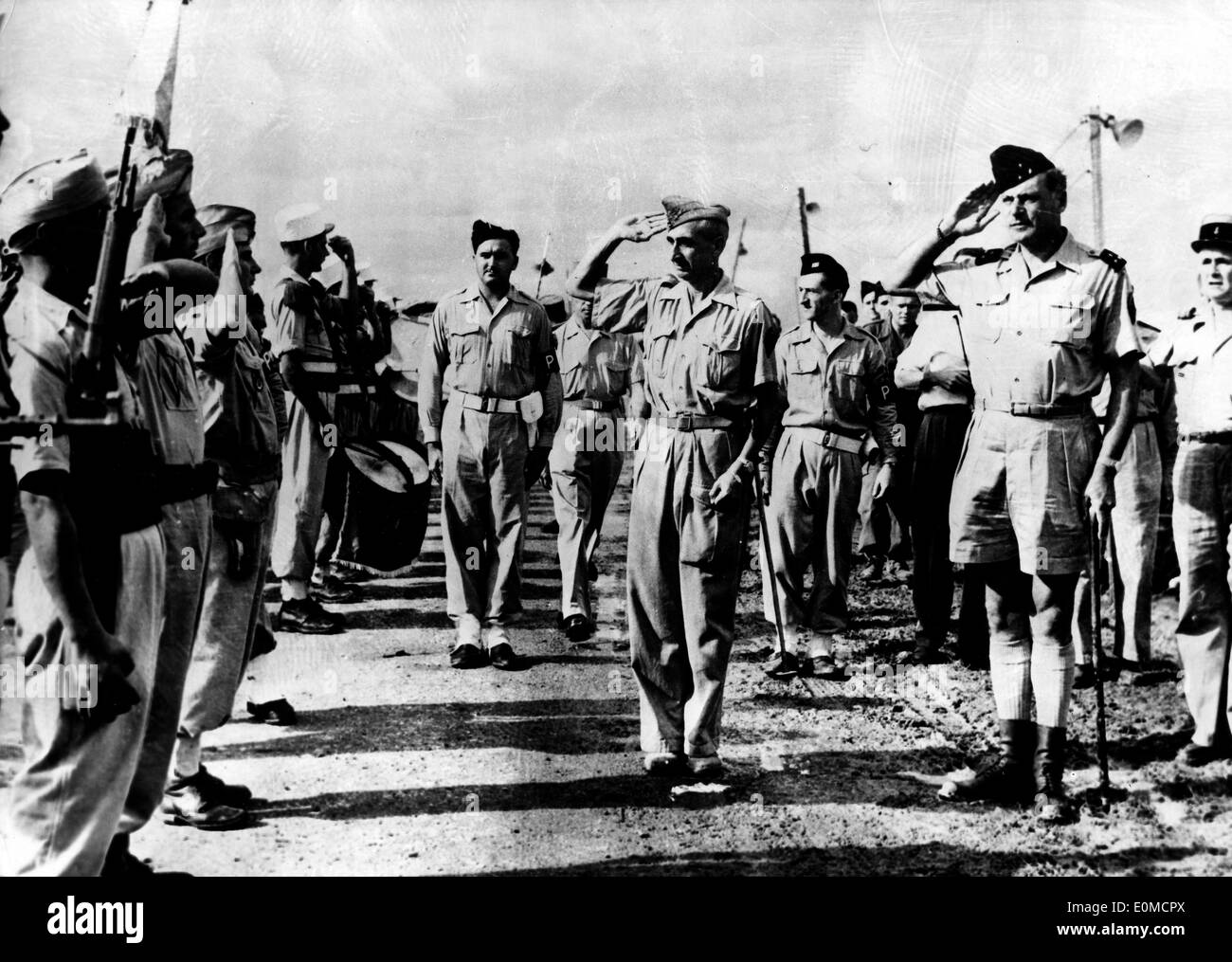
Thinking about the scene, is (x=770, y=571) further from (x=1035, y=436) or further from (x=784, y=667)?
(x=1035, y=436)

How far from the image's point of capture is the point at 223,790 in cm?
475

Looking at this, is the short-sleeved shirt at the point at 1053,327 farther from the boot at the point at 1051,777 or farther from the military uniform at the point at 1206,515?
the boot at the point at 1051,777

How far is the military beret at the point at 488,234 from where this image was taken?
18.0ft

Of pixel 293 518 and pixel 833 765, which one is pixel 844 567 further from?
pixel 293 518

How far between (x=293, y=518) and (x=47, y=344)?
189 cm

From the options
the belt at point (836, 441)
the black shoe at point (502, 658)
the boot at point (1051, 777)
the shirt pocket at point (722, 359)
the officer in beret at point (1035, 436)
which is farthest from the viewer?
the belt at point (836, 441)

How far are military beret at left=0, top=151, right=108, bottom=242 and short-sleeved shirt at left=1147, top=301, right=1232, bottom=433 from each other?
3996mm

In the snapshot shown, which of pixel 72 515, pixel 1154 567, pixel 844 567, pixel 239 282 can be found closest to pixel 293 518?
pixel 239 282

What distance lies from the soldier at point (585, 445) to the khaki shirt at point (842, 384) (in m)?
0.81

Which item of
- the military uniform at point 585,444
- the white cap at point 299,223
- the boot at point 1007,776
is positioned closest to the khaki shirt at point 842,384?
the military uniform at point 585,444

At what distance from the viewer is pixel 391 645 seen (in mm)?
5434

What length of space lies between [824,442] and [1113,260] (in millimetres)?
1972

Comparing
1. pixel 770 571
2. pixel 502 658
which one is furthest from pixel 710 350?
pixel 502 658

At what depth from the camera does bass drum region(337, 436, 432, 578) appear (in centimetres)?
559
